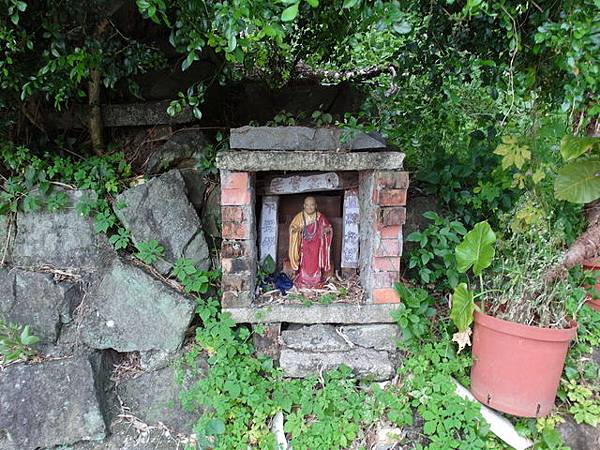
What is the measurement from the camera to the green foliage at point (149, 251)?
2.96 metres

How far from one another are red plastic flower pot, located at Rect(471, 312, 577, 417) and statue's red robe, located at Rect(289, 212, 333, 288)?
106cm

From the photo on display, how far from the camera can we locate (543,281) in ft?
8.34

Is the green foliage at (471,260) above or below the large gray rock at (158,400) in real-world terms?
above

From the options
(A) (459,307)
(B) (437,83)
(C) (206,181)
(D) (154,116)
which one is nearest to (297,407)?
(A) (459,307)

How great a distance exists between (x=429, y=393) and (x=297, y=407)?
76 cm

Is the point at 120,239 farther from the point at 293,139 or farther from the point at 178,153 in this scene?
the point at 293,139

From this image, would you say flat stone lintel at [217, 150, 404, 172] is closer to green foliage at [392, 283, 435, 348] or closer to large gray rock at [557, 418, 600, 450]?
green foliage at [392, 283, 435, 348]

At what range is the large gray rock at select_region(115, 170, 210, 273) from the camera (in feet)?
10.1

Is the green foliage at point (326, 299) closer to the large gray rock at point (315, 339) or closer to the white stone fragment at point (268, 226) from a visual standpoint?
the large gray rock at point (315, 339)

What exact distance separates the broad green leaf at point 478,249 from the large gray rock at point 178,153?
1955 millimetres

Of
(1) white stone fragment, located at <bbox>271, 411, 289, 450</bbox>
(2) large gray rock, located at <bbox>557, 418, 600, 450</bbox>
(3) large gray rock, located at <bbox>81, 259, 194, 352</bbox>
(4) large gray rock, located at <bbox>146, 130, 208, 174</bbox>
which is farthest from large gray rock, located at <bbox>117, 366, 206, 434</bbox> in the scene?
(2) large gray rock, located at <bbox>557, 418, 600, 450</bbox>

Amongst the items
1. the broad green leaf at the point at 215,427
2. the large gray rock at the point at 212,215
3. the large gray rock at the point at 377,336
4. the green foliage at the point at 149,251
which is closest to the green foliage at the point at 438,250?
the large gray rock at the point at 377,336

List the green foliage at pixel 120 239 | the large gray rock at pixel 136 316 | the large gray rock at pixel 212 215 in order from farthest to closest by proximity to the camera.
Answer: the large gray rock at pixel 212 215
the green foliage at pixel 120 239
the large gray rock at pixel 136 316

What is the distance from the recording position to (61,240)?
3.12 meters
